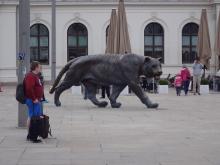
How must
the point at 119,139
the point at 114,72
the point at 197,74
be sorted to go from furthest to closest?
the point at 197,74, the point at 114,72, the point at 119,139

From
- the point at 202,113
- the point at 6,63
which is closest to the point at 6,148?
the point at 202,113

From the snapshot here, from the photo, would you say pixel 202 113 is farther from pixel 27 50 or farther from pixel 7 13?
pixel 7 13

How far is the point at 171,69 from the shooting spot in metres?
43.5

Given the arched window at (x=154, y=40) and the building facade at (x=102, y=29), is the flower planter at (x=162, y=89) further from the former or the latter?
the arched window at (x=154, y=40)

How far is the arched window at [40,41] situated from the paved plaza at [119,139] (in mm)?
23228

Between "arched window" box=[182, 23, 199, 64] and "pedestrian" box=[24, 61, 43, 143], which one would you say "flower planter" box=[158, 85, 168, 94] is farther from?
"pedestrian" box=[24, 61, 43, 143]

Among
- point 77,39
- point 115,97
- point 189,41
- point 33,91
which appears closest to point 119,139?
point 33,91

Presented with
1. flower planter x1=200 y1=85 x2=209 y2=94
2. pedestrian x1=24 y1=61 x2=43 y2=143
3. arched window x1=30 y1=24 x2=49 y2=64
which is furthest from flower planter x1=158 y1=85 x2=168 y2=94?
pedestrian x1=24 y1=61 x2=43 y2=143

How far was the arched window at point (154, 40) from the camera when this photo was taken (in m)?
44.2

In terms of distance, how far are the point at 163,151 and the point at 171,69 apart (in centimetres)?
3208

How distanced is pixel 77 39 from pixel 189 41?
7.18m

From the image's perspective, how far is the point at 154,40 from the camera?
1743 inches

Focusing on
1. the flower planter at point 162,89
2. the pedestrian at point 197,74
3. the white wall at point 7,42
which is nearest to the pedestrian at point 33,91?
the pedestrian at point 197,74

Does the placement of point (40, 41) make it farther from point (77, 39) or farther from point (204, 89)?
point (204, 89)
